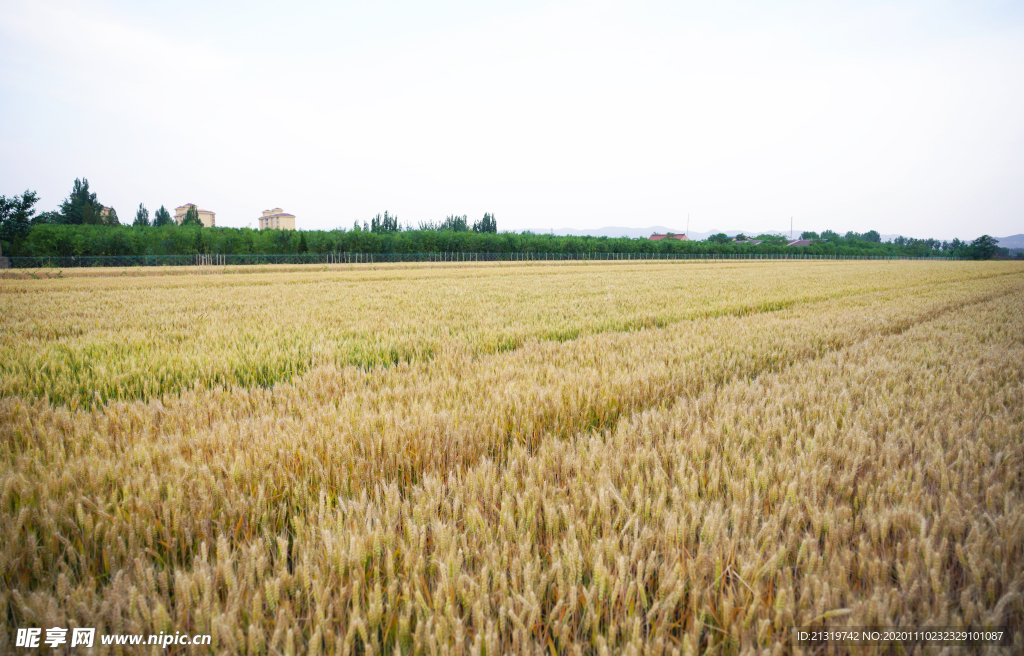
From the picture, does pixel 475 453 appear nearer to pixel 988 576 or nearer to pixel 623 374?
pixel 623 374

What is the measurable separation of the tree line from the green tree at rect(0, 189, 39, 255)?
0.10 m

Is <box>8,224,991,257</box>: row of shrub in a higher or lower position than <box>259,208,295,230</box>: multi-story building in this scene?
lower

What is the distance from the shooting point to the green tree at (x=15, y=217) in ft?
202

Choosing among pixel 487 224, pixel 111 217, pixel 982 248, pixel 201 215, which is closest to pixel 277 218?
pixel 201 215

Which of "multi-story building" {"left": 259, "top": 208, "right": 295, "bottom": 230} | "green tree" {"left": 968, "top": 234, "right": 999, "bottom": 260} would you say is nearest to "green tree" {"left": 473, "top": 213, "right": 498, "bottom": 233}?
"multi-story building" {"left": 259, "top": 208, "right": 295, "bottom": 230}

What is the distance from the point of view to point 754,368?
17.1ft

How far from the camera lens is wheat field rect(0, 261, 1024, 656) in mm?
1472

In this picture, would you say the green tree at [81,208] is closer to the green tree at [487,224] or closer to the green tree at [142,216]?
the green tree at [142,216]

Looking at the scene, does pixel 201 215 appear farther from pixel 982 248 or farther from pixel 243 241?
pixel 982 248

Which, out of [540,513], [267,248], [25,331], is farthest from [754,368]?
[267,248]

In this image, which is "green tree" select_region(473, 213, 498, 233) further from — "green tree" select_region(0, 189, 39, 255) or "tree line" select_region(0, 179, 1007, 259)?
"green tree" select_region(0, 189, 39, 255)

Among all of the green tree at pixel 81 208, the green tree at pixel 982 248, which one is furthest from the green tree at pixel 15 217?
the green tree at pixel 982 248

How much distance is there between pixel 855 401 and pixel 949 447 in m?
0.97

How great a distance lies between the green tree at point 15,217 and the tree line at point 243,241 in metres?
0.10
